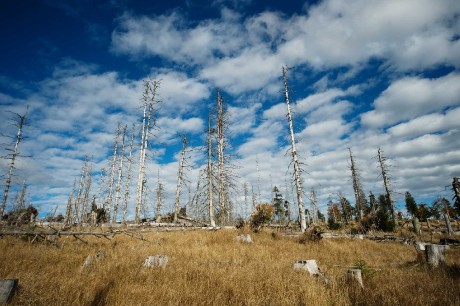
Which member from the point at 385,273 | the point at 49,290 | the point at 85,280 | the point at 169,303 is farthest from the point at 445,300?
the point at 49,290

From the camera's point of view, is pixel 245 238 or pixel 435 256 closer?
pixel 435 256

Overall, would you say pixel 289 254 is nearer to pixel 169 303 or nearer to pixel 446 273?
pixel 446 273

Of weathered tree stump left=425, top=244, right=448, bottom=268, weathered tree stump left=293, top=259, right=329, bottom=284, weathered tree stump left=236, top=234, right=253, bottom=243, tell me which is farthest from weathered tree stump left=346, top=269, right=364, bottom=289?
weathered tree stump left=236, top=234, right=253, bottom=243

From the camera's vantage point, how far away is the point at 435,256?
756 centimetres

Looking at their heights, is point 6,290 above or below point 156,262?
above

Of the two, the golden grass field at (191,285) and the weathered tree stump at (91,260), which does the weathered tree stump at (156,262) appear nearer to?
the golden grass field at (191,285)

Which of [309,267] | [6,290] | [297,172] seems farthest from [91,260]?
[297,172]

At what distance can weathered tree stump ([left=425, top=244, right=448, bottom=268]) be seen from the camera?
7.45m

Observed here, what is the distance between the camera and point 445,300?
4.38 m

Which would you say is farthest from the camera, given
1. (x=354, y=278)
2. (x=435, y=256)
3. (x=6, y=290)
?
(x=435, y=256)

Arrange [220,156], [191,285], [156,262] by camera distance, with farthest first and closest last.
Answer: [220,156] < [156,262] < [191,285]

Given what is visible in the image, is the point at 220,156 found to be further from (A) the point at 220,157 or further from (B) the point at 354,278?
(B) the point at 354,278

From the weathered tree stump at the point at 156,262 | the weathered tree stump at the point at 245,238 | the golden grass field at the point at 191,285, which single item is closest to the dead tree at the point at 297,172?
the weathered tree stump at the point at 245,238

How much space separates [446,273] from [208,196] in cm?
1694
